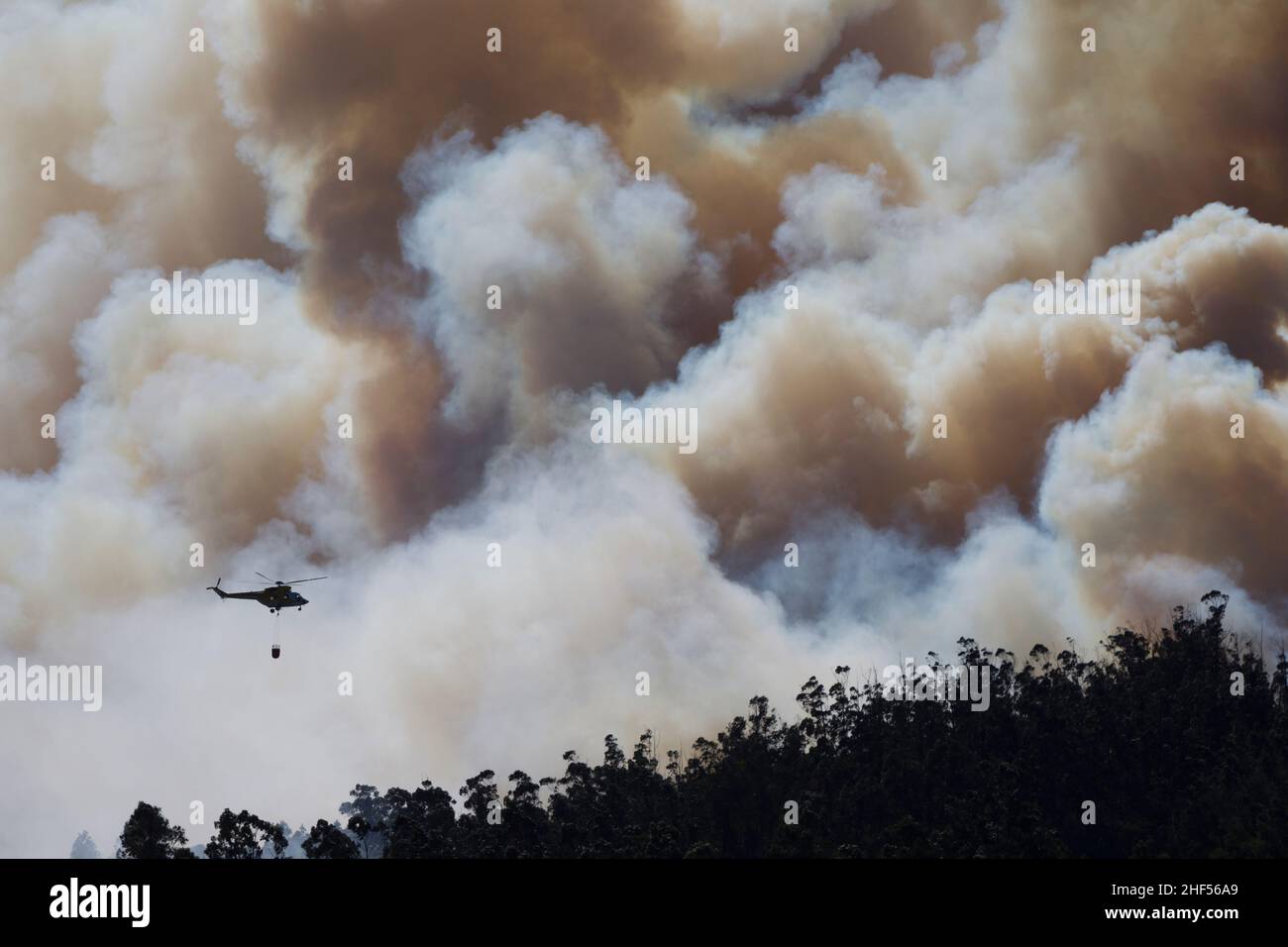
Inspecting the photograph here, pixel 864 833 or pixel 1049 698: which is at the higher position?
pixel 1049 698

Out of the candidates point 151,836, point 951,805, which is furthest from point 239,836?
point 951,805

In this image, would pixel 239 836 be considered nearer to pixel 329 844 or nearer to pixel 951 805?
pixel 329 844

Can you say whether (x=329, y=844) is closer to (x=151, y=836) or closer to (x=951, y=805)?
(x=151, y=836)

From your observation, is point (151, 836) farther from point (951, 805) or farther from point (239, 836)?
point (951, 805)

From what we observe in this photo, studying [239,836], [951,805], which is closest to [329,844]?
[239,836]
